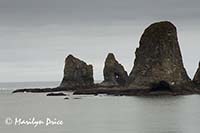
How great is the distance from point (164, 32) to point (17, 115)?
7624cm

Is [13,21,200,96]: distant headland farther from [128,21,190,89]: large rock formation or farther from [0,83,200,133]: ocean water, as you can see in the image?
[0,83,200,133]: ocean water

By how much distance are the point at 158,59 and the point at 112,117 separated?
6908cm

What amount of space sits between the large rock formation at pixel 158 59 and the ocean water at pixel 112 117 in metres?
18.6

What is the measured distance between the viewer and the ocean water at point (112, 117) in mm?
86062

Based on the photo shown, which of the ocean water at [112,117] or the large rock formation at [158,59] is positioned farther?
the large rock formation at [158,59]

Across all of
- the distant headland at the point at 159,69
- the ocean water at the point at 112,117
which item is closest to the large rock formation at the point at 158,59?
the distant headland at the point at 159,69

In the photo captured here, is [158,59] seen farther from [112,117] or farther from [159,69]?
[112,117]

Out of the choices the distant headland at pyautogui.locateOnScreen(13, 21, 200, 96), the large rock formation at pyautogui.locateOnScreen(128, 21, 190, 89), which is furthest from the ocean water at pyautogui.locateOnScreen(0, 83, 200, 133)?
the large rock formation at pyautogui.locateOnScreen(128, 21, 190, 89)

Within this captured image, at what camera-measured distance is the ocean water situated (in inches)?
3388

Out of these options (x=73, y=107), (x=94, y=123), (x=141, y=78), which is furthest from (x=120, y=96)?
(x=94, y=123)

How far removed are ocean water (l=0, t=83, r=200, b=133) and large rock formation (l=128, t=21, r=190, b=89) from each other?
60.9ft

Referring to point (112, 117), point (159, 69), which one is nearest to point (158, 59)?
point (159, 69)

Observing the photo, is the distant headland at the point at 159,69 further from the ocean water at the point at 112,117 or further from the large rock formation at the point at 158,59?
the ocean water at the point at 112,117

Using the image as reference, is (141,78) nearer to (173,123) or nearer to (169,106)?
(169,106)
